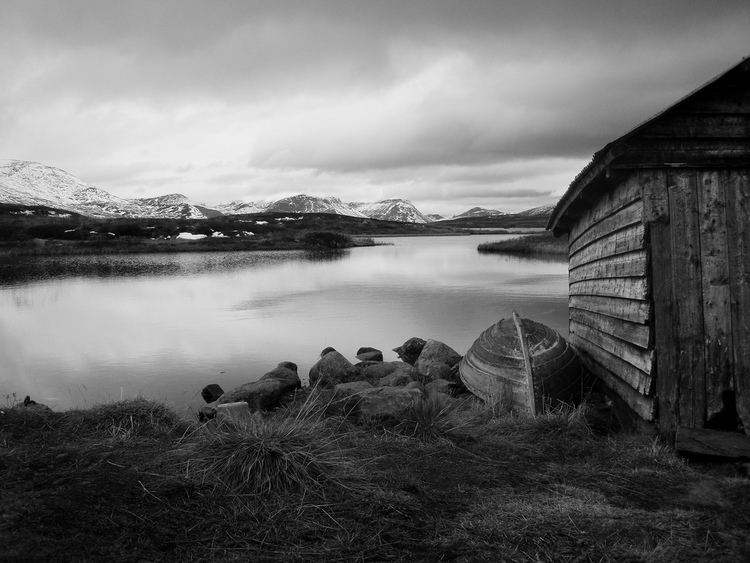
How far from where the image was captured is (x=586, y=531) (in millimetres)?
4215

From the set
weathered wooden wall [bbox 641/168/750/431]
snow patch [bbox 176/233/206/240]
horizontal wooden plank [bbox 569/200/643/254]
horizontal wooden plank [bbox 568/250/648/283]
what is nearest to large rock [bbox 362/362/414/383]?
horizontal wooden plank [bbox 568/250/648/283]

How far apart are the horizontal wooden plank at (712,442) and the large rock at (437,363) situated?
17.2 feet

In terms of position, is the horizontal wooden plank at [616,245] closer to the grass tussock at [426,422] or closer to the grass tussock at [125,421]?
the grass tussock at [426,422]

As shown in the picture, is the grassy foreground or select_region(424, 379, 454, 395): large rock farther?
select_region(424, 379, 454, 395): large rock

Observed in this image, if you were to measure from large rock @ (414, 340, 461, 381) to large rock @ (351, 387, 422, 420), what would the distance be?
355 cm

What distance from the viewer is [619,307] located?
7352mm

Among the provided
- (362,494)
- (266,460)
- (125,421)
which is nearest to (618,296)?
(362,494)

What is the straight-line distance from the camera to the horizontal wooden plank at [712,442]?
17.8 ft

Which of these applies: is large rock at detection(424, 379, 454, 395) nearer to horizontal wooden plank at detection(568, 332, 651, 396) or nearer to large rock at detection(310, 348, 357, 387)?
large rock at detection(310, 348, 357, 387)

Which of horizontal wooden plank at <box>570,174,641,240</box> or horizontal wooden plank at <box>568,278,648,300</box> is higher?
horizontal wooden plank at <box>570,174,641,240</box>

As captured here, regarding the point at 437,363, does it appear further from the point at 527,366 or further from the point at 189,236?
the point at 189,236

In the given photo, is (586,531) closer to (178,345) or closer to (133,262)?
(178,345)

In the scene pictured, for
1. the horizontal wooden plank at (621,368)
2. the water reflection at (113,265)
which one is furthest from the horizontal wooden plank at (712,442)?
the water reflection at (113,265)

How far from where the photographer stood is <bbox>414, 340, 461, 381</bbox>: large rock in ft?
37.4
